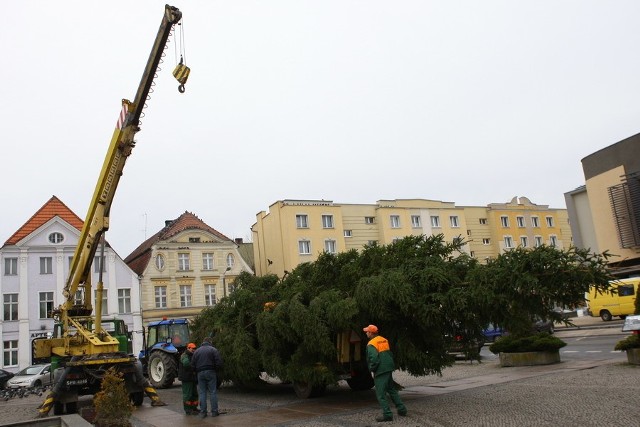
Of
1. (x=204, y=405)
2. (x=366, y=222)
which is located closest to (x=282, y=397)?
(x=204, y=405)

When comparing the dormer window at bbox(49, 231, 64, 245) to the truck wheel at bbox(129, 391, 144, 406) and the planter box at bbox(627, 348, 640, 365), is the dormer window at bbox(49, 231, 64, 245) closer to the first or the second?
the truck wheel at bbox(129, 391, 144, 406)

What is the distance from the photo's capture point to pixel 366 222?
52.3m

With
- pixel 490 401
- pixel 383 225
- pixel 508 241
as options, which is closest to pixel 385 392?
pixel 490 401

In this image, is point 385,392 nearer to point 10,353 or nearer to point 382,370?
point 382,370

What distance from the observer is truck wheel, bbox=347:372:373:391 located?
13258 millimetres

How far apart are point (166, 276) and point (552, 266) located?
38.0m

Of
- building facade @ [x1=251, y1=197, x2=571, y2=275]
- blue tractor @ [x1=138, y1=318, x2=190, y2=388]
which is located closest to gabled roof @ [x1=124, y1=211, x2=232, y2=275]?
building facade @ [x1=251, y1=197, x2=571, y2=275]

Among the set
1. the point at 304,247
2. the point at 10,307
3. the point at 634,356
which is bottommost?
the point at 634,356

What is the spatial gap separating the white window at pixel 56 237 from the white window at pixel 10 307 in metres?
4.29

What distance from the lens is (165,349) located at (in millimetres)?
17859

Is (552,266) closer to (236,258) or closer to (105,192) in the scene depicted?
(105,192)

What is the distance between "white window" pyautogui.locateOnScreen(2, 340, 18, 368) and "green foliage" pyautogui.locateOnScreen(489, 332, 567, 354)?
3157cm

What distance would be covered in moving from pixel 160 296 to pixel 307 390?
32.4m

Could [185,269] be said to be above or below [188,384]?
above
